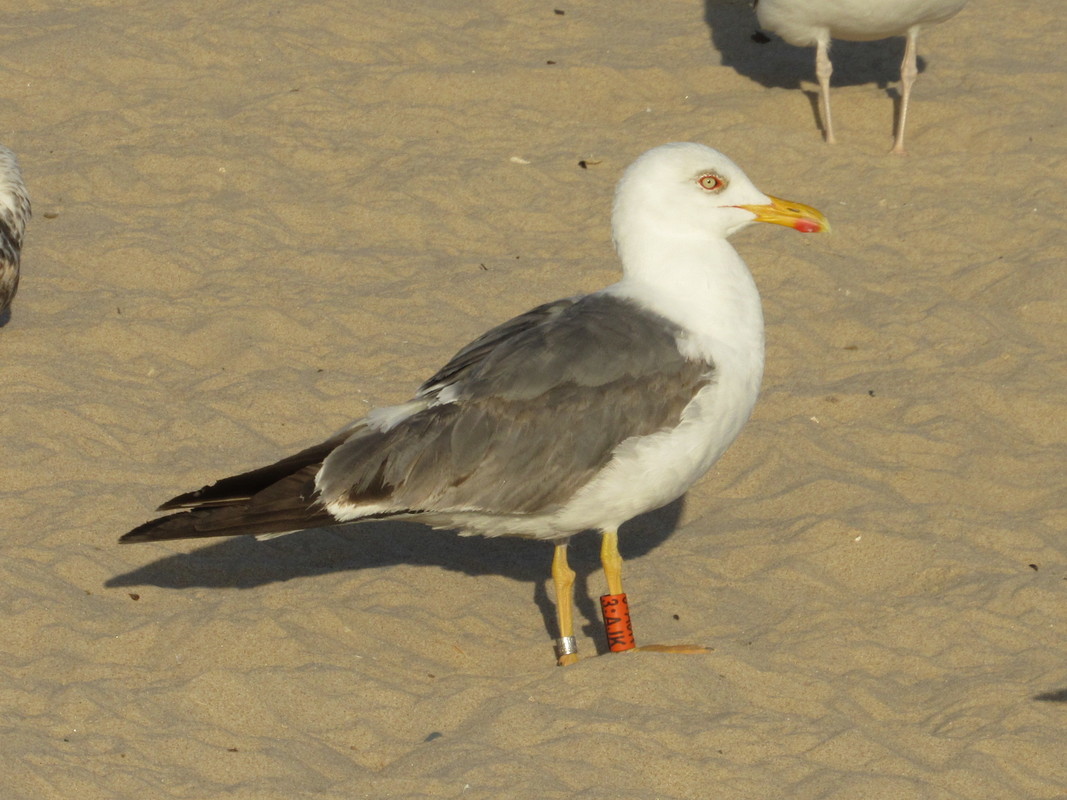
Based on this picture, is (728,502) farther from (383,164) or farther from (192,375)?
(383,164)

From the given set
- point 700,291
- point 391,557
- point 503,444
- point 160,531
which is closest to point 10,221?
point 391,557

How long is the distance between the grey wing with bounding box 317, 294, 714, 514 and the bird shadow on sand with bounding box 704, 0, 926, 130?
22.2 feet

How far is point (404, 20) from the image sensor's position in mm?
12719

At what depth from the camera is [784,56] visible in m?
12.9

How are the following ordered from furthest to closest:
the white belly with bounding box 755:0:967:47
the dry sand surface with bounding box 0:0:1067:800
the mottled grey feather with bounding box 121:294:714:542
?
the white belly with bounding box 755:0:967:47
the mottled grey feather with bounding box 121:294:714:542
the dry sand surface with bounding box 0:0:1067:800

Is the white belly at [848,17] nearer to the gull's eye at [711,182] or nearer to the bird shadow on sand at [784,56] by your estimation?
the bird shadow on sand at [784,56]

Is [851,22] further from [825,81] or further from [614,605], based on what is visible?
[614,605]

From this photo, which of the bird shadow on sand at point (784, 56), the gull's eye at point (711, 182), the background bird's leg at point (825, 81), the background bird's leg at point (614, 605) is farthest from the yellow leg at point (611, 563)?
the bird shadow on sand at point (784, 56)

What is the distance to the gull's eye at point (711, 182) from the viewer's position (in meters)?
6.01

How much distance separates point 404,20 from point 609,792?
914cm

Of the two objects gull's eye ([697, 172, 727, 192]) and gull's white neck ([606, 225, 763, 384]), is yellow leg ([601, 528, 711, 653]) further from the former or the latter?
gull's eye ([697, 172, 727, 192])

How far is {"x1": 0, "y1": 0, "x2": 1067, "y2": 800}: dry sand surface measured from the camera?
5199 millimetres

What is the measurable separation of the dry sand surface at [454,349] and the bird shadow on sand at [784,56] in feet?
0.17

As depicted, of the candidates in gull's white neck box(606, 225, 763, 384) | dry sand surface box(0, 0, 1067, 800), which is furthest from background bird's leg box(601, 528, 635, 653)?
gull's white neck box(606, 225, 763, 384)
